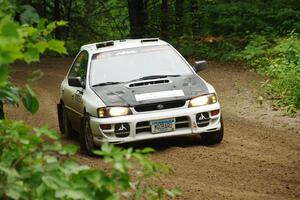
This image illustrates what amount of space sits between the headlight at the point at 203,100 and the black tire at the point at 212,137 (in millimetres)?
519

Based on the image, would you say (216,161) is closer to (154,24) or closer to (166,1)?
(154,24)

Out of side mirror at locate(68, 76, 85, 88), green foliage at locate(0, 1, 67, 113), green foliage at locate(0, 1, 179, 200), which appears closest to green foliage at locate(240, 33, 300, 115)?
side mirror at locate(68, 76, 85, 88)

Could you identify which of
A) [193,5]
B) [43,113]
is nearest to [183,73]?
[43,113]

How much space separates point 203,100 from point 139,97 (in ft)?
3.17

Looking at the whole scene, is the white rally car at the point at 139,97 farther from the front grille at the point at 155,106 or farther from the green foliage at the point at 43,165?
the green foliage at the point at 43,165

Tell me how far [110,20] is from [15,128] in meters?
36.9

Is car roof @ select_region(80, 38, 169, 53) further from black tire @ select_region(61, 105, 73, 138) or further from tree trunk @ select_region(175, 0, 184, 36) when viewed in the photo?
tree trunk @ select_region(175, 0, 184, 36)

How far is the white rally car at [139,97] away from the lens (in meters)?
10.1

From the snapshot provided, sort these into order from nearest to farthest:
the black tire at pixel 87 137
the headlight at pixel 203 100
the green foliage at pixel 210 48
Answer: the headlight at pixel 203 100 → the black tire at pixel 87 137 → the green foliage at pixel 210 48

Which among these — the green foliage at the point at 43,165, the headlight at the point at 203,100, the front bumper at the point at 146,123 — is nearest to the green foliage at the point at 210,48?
the headlight at the point at 203,100

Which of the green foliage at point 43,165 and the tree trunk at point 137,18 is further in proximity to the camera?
the tree trunk at point 137,18

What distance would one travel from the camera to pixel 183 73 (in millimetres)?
11266

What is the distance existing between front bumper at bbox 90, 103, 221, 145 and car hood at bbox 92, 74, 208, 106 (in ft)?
0.64

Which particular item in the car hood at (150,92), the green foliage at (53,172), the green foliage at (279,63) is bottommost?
the green foliage at (279,63)
